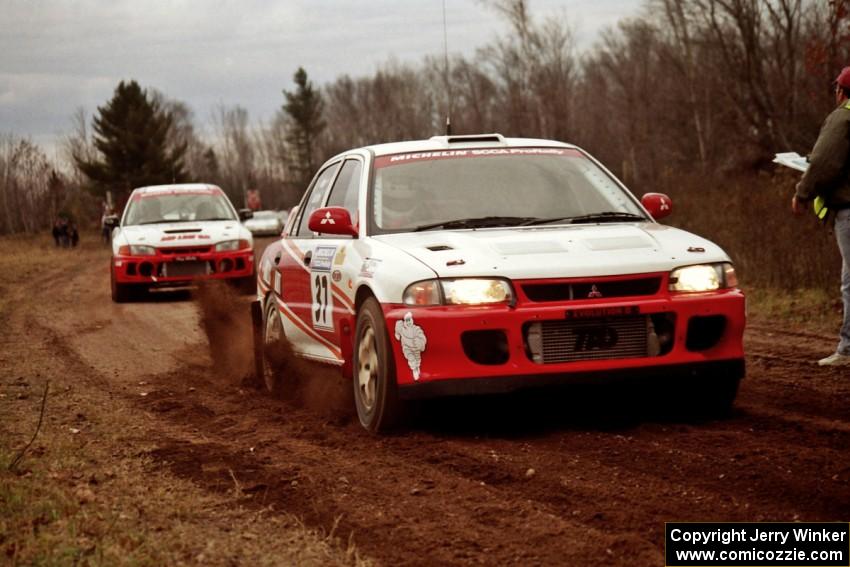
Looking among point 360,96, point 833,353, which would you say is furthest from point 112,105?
point 833,353

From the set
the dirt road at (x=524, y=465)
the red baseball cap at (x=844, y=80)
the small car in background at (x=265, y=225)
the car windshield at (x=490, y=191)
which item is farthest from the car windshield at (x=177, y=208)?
the small car in background at (x=265, y=225)

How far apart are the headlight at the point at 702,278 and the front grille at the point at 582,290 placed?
173 mm

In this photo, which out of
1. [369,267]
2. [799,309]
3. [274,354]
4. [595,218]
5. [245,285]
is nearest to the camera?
[369,267]

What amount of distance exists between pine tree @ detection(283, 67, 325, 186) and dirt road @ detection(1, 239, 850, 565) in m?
90.8

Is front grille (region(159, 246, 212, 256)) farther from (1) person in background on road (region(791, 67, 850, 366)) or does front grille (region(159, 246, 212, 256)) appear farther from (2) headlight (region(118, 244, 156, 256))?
(1) person in background on road (region(791, 67, 850, 366))

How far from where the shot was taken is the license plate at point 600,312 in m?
5.66

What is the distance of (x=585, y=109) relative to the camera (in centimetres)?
7962

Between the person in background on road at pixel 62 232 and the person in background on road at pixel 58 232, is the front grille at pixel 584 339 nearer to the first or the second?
the person in background on road at pixel 62 232

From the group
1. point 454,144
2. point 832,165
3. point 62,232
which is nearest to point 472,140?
point 454,144

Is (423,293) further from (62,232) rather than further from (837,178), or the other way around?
(62,232)

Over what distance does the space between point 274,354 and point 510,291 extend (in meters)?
3.14

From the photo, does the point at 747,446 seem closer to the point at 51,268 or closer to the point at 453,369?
the point at 453,369

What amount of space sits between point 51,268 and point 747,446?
1129 inches

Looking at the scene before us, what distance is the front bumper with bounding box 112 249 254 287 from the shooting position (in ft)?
56.1
